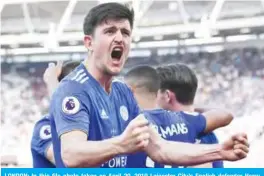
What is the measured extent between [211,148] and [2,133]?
100 cm

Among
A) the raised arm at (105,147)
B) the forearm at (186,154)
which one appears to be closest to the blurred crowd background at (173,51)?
the forearm at (186,154)

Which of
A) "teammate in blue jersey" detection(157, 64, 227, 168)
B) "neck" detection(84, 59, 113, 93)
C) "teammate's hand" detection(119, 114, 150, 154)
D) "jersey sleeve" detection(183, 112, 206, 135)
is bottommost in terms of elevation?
"teammate's hand" detection(119, 114, 150, 154)

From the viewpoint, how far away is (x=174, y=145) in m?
1.84

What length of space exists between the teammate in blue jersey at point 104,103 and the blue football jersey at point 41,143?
19cm

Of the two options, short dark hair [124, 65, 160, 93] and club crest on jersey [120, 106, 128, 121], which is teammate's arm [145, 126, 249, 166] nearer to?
club crest on jersey [120, 106, 128, 121]

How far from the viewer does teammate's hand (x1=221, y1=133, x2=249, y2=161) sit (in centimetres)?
171

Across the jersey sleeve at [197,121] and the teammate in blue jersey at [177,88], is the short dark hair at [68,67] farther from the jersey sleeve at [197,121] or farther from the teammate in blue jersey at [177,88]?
the jersey sleeve at [197,121]

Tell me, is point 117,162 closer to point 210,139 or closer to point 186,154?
point 186,154

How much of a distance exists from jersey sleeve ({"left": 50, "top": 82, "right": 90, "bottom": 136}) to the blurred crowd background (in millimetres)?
401

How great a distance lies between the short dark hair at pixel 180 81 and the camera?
2.21 m

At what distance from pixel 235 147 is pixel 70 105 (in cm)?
56

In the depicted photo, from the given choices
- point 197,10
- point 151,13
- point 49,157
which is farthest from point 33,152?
point 197,10

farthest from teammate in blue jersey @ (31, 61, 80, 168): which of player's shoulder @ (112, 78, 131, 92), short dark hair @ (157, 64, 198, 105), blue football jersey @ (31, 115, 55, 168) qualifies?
short dark hair @ (157, 64, 198, 105)

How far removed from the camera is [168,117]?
7.13 ft
